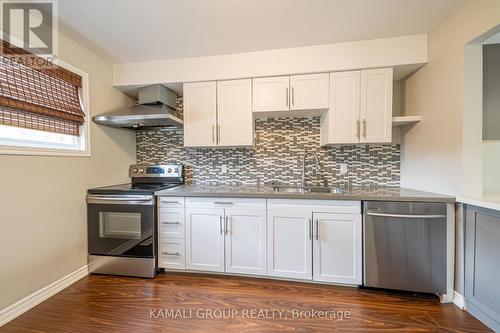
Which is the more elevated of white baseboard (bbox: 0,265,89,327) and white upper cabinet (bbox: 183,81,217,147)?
white upper cabinet (bbox: 183,81,217,147)

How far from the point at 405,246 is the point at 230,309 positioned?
1.53 metres

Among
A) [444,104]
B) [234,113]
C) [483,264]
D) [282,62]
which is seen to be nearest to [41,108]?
[234,113]

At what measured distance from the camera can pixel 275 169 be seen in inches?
107

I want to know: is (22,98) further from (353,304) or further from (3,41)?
(353,304)

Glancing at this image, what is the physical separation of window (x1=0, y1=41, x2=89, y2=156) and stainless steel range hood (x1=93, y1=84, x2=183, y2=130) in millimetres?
261

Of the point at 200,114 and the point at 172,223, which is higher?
the point at 200,114

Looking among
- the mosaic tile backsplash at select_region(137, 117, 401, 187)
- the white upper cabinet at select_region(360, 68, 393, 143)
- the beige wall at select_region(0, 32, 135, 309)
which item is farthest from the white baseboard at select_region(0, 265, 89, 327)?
the white upper cabinet at select_region(360, 68, 393, 143)

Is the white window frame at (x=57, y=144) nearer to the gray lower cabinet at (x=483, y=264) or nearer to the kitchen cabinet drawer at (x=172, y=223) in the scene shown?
the kitchen cabinet drawer at (x=172, y=223)

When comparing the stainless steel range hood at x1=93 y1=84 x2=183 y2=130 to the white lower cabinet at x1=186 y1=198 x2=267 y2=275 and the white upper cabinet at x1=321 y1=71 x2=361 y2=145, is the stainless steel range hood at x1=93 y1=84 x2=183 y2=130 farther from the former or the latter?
the white upper cabinet at x1=321 y1=71 x2=361 y2=145

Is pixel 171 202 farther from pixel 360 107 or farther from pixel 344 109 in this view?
pixel 360 107

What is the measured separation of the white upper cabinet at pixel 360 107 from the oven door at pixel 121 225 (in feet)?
6.74

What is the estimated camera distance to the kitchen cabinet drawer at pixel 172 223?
223 cm

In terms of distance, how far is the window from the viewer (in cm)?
162

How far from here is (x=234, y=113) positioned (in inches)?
97.3
